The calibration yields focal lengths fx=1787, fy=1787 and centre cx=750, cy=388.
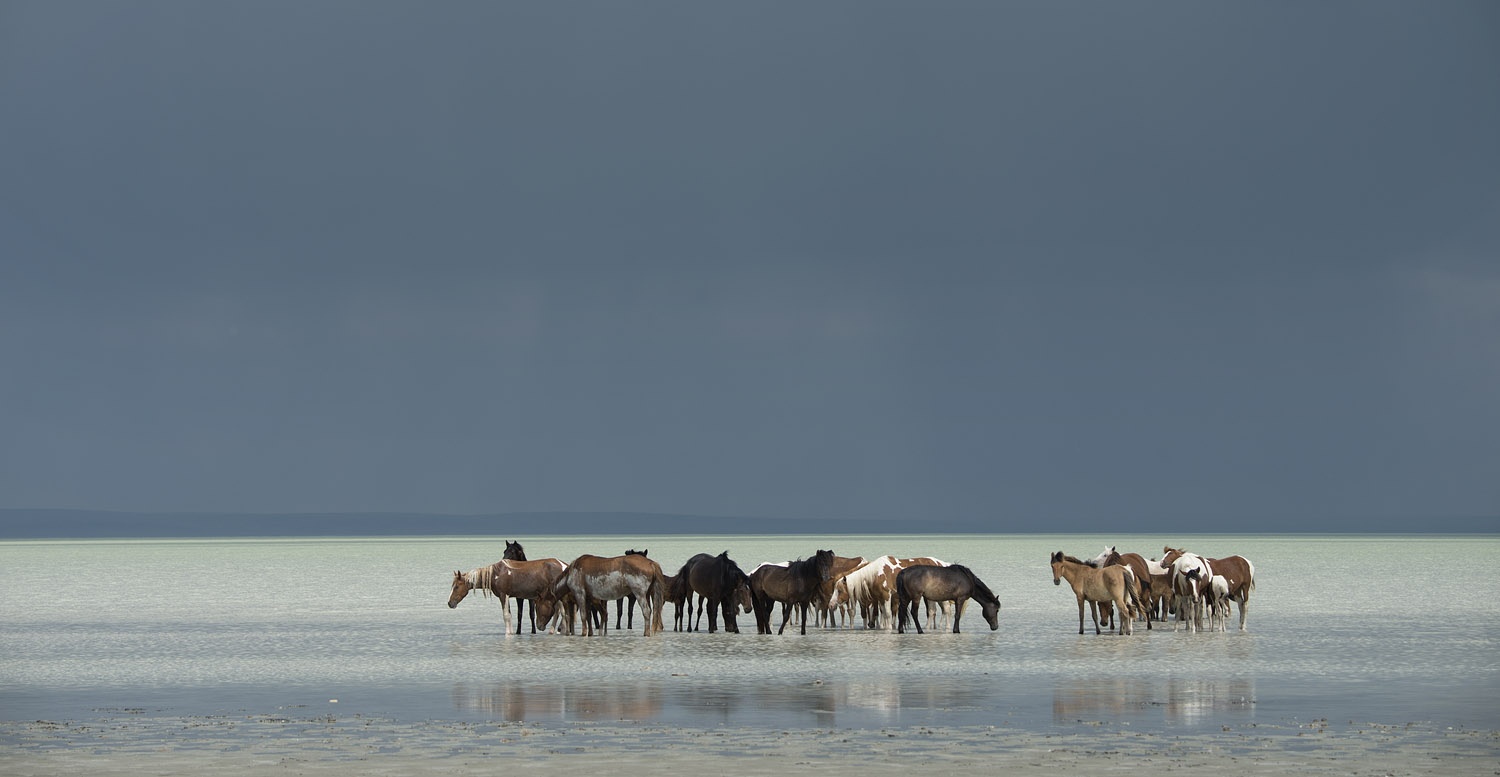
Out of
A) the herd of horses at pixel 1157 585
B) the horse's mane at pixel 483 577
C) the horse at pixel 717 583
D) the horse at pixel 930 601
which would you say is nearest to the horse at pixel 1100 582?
the herd of horses at pixel 1157 585

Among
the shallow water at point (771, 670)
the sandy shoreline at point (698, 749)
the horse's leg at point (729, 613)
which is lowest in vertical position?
the sandy shoreline at point (698, 749)

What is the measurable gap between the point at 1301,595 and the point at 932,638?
2322 centimetres

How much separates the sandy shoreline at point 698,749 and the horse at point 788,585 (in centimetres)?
1441

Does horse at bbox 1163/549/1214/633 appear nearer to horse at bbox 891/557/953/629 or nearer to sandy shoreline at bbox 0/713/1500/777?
horse at bbox 891/557/953/629

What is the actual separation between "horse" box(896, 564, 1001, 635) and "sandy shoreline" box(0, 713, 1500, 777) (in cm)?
1412

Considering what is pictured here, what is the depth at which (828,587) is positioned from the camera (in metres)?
33.1

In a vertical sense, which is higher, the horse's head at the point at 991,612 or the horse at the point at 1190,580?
the horse at the point at 1190,580

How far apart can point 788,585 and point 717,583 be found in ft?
4.69

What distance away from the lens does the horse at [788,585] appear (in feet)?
104

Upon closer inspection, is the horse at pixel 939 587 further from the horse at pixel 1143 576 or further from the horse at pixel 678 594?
the horse at pixel 678 594

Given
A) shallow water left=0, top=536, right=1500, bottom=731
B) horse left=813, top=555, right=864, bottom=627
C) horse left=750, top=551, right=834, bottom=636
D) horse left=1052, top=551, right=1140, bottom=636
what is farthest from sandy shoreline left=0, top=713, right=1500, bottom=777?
horse left=813, top=555, right=864, bottom=627

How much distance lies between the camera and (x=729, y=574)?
32875 mm

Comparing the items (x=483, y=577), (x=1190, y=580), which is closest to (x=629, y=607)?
(x=483, y=577)

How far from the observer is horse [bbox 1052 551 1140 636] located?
29.8 meters
